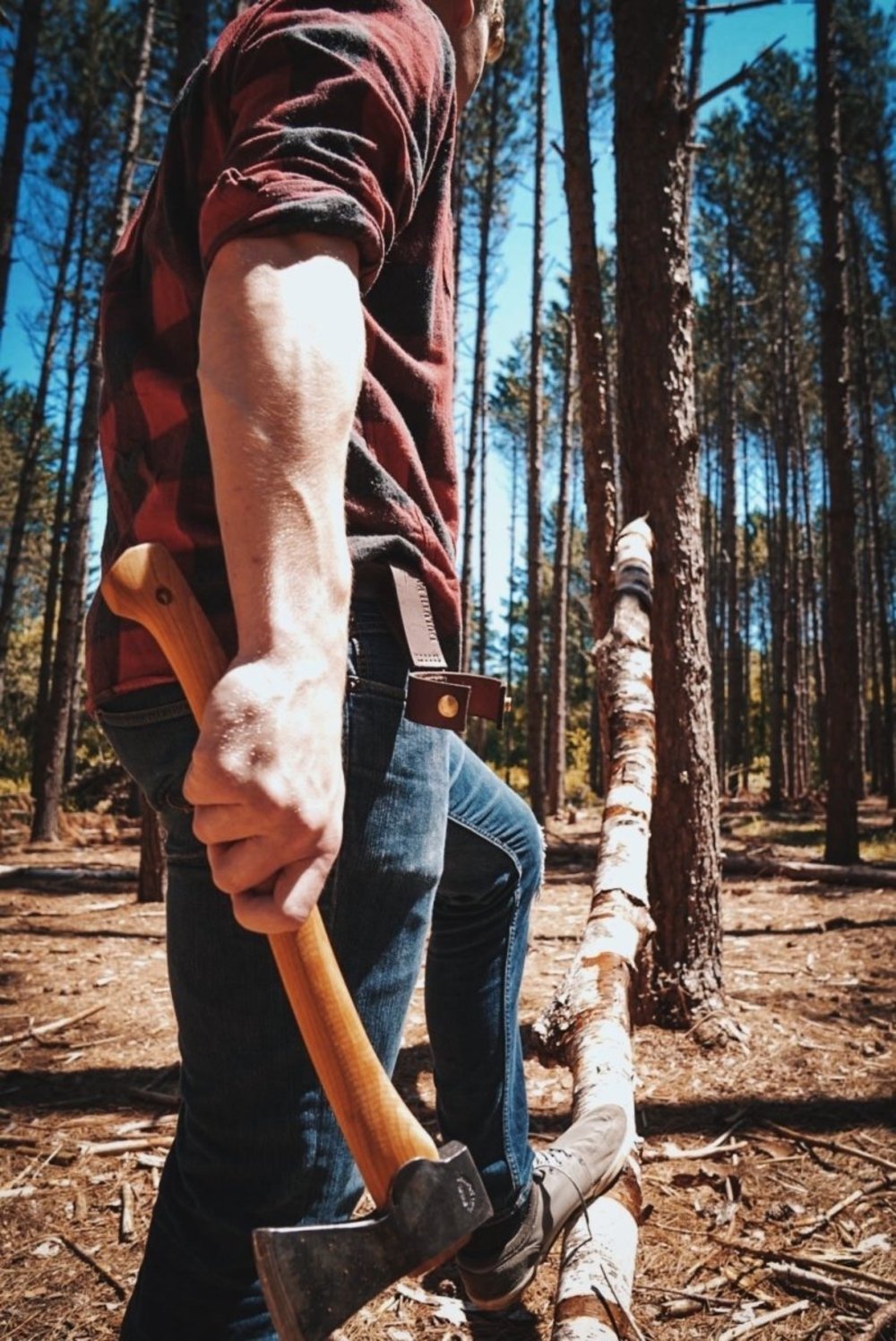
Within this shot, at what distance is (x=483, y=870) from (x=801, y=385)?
1006 inches

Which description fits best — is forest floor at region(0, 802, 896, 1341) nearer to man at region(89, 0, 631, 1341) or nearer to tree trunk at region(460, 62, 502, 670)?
man at region(89, 0, 631, 1341)

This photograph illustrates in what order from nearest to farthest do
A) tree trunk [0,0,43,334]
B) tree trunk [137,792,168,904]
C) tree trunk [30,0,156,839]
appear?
tree trunk [137,792,168,904] < tree trunk [0,0,43,334] < tree trunk [30,0,156,839]

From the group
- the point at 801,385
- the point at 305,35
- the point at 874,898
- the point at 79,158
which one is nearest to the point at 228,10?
the point at 79,158

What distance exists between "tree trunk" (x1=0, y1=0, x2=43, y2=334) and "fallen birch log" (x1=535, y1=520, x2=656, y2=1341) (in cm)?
868

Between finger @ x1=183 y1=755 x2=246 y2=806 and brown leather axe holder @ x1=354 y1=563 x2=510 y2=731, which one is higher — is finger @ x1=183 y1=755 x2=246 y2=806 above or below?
below

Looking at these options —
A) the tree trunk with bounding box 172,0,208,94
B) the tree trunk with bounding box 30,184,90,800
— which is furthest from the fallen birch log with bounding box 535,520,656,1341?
the tree trunk with bounding box 30,184,90,800

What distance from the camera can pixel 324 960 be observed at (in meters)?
0.97

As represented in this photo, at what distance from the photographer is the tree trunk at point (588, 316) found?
4316mm

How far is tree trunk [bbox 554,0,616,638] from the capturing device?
4316 mm

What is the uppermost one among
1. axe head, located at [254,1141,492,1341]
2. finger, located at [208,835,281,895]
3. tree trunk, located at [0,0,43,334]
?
tree trunk, located at [0,0,43,334]

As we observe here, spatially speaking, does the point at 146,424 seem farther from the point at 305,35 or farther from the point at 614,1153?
the point at 614,1153

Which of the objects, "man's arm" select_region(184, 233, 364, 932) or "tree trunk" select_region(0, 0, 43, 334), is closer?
"man's arm" select_region(184, 233, 364, 932)

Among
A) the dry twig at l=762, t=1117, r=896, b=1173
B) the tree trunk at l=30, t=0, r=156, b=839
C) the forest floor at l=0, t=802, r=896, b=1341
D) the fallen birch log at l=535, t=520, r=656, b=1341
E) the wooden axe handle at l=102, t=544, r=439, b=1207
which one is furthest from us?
the tree trunk at l=30, t=0, r=156, b=839

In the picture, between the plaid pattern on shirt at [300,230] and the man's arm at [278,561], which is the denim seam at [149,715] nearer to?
the plaid pattern on shirt at [300,230]
